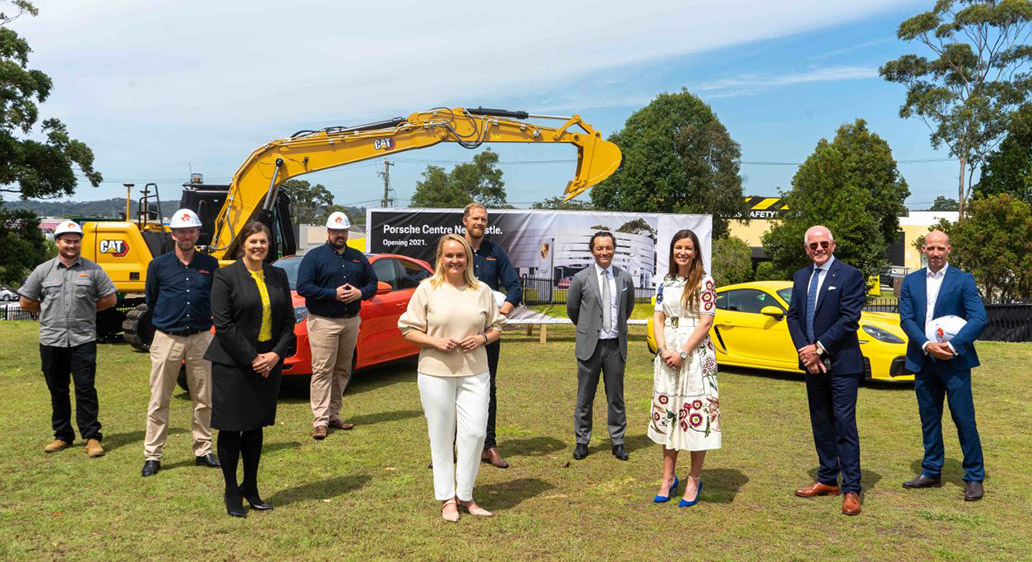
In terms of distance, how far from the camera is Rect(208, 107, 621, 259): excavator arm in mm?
13773

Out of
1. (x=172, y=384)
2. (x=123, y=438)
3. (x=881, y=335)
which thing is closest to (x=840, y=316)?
(x=172, y=384)

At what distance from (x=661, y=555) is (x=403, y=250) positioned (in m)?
11.1

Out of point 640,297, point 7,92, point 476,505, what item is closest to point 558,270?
point 640,297

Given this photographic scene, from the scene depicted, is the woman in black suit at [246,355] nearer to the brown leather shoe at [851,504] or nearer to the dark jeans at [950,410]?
the brown leather shoe at [851,504]

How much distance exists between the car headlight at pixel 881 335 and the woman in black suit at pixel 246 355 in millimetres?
7709

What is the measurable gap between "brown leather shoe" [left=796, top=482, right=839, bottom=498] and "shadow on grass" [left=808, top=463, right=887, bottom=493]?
0.91 ft

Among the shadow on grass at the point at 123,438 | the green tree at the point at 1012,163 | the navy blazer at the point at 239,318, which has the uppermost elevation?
the green tree at the point at 1012,163

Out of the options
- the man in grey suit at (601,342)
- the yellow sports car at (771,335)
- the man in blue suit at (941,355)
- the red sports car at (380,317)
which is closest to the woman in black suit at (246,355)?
the man in grey suit at (601,342)

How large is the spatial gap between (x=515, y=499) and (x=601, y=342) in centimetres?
163

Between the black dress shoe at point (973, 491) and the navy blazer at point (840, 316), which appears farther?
A: the black dress shoe at point (973, 491)

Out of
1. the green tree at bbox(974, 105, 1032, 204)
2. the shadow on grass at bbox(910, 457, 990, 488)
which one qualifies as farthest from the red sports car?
the green tree at bbox(974, 105, 1032, 204)

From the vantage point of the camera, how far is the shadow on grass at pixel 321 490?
518 cm

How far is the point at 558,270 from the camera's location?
14672mm

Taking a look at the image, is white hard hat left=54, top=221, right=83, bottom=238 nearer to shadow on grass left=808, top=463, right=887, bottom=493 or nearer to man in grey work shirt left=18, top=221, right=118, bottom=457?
man in grey work shirt left=18, top=221, right=118, bottom=457
